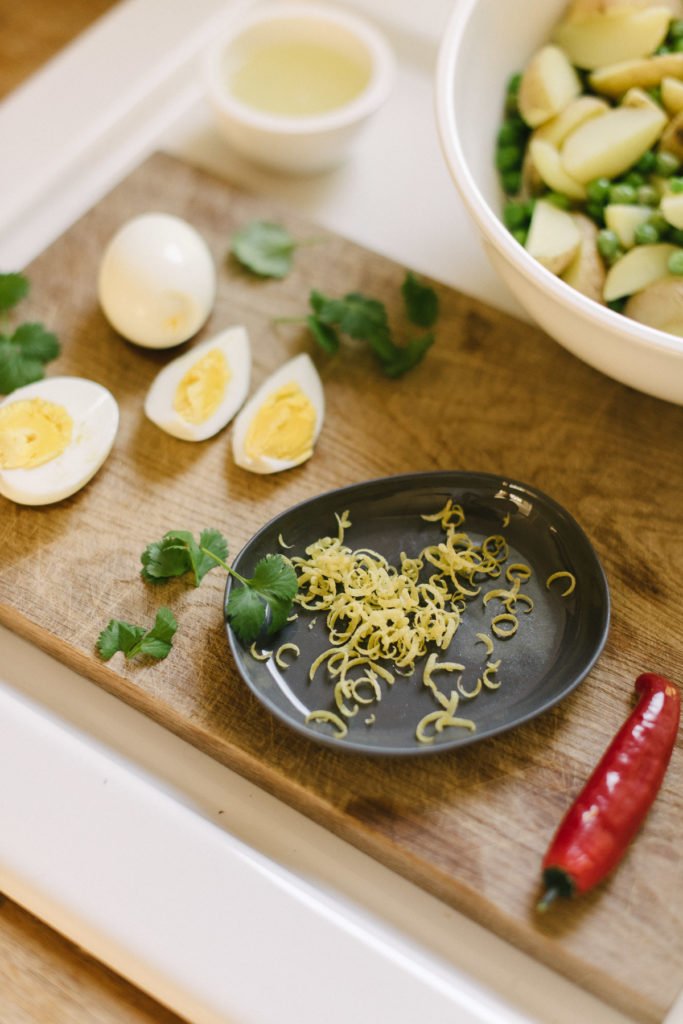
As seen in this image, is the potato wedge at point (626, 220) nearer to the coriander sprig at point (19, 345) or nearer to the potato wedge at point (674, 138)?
the potato wedge at point (674, 138)

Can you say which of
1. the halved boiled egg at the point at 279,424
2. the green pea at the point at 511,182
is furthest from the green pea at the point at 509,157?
the halved boiled egg at the point at 279,424

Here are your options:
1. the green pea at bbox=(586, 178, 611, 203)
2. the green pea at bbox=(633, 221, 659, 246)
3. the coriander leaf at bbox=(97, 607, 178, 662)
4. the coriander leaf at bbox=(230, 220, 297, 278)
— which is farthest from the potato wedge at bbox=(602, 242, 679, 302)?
the coriander leaf at bbox=(97, 607, 178, 662)

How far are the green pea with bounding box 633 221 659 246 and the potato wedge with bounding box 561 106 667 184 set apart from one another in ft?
0.49

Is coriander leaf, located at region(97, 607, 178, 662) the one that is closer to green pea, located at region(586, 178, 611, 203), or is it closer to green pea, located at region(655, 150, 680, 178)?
green pea, located at region(586, 178, 611, 203)

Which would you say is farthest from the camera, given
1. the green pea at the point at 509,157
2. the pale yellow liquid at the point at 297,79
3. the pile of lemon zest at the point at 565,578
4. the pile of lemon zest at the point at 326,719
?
the pale yellow liquid at the point at 297,79

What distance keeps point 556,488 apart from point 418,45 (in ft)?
3.91

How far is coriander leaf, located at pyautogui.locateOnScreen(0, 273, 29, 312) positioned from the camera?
170cm

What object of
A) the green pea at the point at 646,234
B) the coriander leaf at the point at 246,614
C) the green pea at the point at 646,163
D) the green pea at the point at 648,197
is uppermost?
the green pea at the point at 646,163

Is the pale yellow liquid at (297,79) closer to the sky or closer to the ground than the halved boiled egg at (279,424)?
closer to the sky

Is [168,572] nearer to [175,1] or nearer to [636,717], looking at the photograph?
[636,717]

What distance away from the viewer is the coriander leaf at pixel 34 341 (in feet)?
5.46

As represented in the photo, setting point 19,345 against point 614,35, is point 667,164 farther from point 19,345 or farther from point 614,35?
point 19,345

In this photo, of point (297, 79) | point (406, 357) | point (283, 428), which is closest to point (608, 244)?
point (406, 357)

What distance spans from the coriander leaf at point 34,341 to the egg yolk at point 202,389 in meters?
0.25
